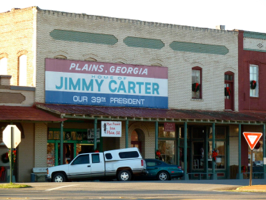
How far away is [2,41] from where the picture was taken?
32.9m

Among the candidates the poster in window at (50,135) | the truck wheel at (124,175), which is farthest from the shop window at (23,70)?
the truck wheel at (124,175)

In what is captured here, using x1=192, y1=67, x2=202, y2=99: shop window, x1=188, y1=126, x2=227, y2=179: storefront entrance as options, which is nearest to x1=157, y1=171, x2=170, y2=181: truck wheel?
x1=188, y1=126, x2=227, y2=179: storefront entrance

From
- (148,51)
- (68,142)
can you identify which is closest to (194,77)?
(148,51)

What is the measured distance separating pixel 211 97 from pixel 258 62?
465cm

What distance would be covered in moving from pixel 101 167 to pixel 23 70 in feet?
28.7

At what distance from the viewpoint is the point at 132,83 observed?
110 ft

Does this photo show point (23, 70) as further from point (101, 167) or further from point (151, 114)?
point (101, 167)

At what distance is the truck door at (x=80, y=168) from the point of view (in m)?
26.1

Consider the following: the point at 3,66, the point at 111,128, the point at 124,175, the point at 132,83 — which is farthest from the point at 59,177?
the point at 3,66

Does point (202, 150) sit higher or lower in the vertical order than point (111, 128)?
lower

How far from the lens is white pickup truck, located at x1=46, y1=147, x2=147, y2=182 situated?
26.0 meters

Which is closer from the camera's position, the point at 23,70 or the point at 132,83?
the point at 23,70

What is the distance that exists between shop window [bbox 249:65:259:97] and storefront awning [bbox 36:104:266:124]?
1729 mm

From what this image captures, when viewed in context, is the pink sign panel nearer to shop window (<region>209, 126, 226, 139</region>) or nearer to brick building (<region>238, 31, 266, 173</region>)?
shop window (<region>209, 126, 226, 139</region>)
